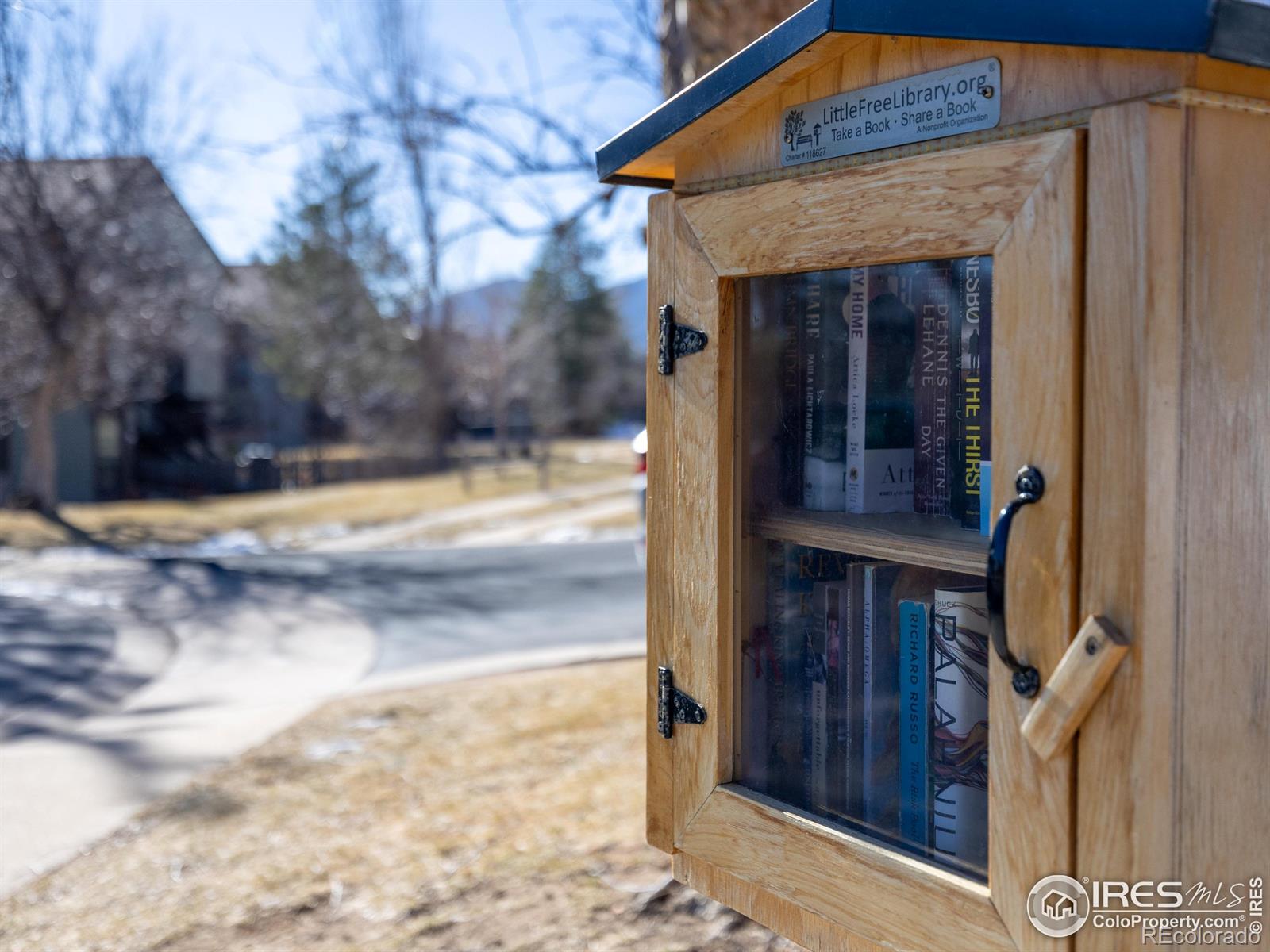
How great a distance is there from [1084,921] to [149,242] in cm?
2031

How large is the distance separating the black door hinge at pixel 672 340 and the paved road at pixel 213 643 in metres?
3.36

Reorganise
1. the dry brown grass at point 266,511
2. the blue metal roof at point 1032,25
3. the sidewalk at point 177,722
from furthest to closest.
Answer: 1. the dry brown grass at point 266,511
2. the sidewalk at point 177,722
3. the blue metal roof at point 1032,25

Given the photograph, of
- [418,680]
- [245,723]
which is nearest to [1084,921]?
[245,723]

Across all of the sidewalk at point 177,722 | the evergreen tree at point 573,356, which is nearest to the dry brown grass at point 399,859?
the sidewalk at point 177,722

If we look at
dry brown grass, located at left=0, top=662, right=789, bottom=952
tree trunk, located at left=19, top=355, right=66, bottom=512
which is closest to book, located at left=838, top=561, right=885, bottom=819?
dry brown grass, located at left=0, top=662, right=789, bottom=952

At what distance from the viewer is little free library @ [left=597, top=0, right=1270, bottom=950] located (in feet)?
4.44

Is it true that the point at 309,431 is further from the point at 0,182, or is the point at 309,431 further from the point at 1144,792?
the point at 1144,792

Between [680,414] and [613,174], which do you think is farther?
[613,174]

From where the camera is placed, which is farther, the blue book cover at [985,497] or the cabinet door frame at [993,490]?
the blue book cover at [985,497]

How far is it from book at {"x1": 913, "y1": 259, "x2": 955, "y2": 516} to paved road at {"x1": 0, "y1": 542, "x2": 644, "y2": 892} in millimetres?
3692

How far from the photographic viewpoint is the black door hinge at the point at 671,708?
78.5 inches

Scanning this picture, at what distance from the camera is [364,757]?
17.8 ft

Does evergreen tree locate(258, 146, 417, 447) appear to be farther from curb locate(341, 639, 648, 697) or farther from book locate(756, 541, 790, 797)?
book locate(756, 541, 790, 797)

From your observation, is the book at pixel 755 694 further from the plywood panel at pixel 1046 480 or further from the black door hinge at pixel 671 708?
the plywood panel at pixel 1046 480
